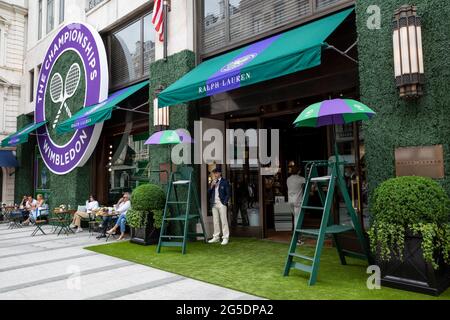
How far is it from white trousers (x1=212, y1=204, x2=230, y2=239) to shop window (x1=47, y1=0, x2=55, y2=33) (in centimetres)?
1249

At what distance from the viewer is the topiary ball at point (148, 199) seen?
26.4 feet

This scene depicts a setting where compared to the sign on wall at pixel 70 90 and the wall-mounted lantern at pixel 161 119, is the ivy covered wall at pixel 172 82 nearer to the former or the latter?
the wall-mounted lantern at pixel 161 119

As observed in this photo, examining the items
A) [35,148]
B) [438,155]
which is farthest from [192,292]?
[35,148]

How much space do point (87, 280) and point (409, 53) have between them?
5.47 m

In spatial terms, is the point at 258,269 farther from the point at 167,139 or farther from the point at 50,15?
the point at 50,15

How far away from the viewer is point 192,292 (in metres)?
4.49

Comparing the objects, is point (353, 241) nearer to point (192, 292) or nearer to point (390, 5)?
point (192, 292)

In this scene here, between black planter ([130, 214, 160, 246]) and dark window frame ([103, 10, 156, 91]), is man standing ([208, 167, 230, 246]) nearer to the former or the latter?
black planter ([130, 214, 160, 246])

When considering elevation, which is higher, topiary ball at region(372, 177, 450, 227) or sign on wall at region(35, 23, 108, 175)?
sign on wall at region(35, 23, 108, 175)

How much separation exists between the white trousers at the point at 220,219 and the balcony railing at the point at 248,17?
3.67 m

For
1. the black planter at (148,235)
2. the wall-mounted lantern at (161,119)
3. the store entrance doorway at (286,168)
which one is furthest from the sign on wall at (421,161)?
the wall-mounted lantern at (161,119)

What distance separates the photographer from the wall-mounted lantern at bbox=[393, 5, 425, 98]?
16.3 ft

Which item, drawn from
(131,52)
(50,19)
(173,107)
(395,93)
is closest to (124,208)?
(173,107)

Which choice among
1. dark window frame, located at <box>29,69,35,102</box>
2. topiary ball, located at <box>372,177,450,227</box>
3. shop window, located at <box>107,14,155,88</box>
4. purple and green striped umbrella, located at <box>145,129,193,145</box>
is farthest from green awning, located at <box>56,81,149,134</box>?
dark window frame, located at <box>29,69,35,102</box>
